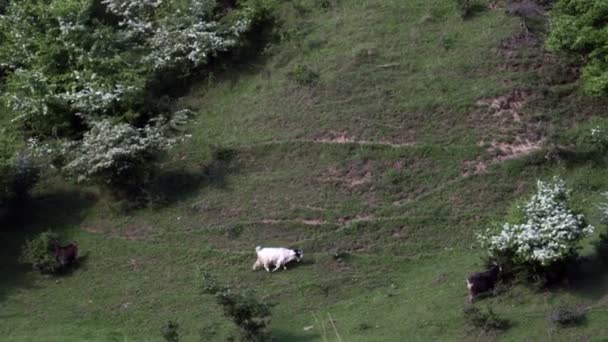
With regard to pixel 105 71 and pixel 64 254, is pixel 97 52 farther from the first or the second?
pixel 64 254

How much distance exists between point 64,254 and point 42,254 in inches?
15.3

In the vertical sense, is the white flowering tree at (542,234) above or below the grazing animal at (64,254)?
above

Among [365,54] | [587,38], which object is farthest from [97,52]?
[587,38]

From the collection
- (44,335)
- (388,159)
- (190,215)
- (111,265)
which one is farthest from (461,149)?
(44,335)

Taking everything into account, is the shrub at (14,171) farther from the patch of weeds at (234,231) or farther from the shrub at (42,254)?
the patch of weeds at (234,231)

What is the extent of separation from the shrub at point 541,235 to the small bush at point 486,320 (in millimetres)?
938

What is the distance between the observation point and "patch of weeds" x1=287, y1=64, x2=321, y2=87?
21.2m

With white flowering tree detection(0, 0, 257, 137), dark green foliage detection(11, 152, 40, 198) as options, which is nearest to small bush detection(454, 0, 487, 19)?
white flowering tree detection(0, 0, 257, 137)

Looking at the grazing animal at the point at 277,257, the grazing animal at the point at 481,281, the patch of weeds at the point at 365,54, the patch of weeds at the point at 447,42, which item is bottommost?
the grazing animal at the point at 277,257

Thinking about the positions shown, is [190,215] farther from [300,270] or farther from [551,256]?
[551,256]

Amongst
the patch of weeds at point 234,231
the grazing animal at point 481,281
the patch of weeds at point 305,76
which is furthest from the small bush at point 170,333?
the patch of weeds at point 305,76

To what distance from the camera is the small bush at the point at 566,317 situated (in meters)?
14.3

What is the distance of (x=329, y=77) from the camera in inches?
834

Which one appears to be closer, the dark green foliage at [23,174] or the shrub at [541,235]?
the shrub at [541,235]
